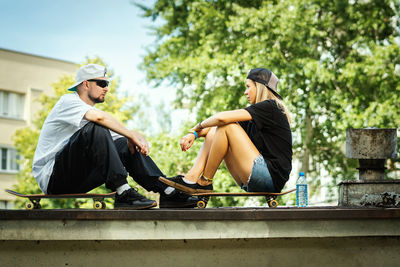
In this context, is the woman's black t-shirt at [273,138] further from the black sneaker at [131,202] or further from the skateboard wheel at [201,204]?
the black sneaker at [131,202]

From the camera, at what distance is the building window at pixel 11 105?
3019 centimetres

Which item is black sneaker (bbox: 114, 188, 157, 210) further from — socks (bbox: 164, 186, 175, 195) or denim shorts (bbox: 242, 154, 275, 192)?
denim shorts (bbox: 242, 154, 275, 192)

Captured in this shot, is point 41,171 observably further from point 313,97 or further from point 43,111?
point 43,111

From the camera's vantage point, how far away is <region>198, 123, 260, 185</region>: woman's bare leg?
436 cm

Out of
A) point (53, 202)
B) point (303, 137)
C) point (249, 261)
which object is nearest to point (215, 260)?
point (249, 261)

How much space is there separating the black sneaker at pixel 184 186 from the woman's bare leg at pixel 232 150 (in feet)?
0.17

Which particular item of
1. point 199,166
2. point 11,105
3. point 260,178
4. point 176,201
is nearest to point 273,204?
point 260,178

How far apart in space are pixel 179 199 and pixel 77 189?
0.89 metres

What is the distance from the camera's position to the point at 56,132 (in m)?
4.20

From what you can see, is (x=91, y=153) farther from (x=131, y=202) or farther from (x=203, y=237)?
(x=203, y=237)

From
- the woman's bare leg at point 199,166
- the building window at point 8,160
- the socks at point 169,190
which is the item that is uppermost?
the woman's bare leg at point 199,166

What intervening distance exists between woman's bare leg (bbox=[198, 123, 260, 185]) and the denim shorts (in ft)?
0.14

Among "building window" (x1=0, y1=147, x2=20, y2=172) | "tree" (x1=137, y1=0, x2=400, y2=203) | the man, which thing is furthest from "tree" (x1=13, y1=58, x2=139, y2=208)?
the man

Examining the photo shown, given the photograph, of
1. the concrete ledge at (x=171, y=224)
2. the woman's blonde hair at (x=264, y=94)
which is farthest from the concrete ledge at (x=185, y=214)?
the woman's blonde hair at (x=264, y=94)
